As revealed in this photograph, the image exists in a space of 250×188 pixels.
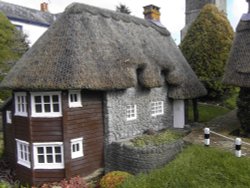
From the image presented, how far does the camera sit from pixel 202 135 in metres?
15.4

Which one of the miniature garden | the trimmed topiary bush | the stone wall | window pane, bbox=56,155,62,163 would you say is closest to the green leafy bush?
the miniature garden

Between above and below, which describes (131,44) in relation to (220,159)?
above

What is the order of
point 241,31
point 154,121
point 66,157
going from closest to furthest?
1. point 66,157
2. point 241,31
3. point 154,121

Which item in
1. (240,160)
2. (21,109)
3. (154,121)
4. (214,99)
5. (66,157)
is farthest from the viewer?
(214,99)

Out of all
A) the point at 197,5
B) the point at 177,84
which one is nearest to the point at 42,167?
the point at 177,84

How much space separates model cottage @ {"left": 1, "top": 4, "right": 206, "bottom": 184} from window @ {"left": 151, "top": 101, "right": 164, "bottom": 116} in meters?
0.06

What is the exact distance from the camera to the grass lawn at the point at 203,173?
10.8m

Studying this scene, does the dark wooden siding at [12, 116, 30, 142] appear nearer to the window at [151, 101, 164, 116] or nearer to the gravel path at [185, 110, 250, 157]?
the window at [151, 101, 164, 116]

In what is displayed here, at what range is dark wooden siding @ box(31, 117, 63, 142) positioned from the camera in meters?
13.5

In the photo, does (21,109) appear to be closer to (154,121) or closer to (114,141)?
(114,141)

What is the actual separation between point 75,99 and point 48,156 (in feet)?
9.99

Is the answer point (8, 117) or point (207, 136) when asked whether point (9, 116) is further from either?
point (207, 136)

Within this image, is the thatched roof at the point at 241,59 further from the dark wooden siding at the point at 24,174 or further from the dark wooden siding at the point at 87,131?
the dark wooden siding at the point at 24,174

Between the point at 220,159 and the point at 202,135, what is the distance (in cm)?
362
